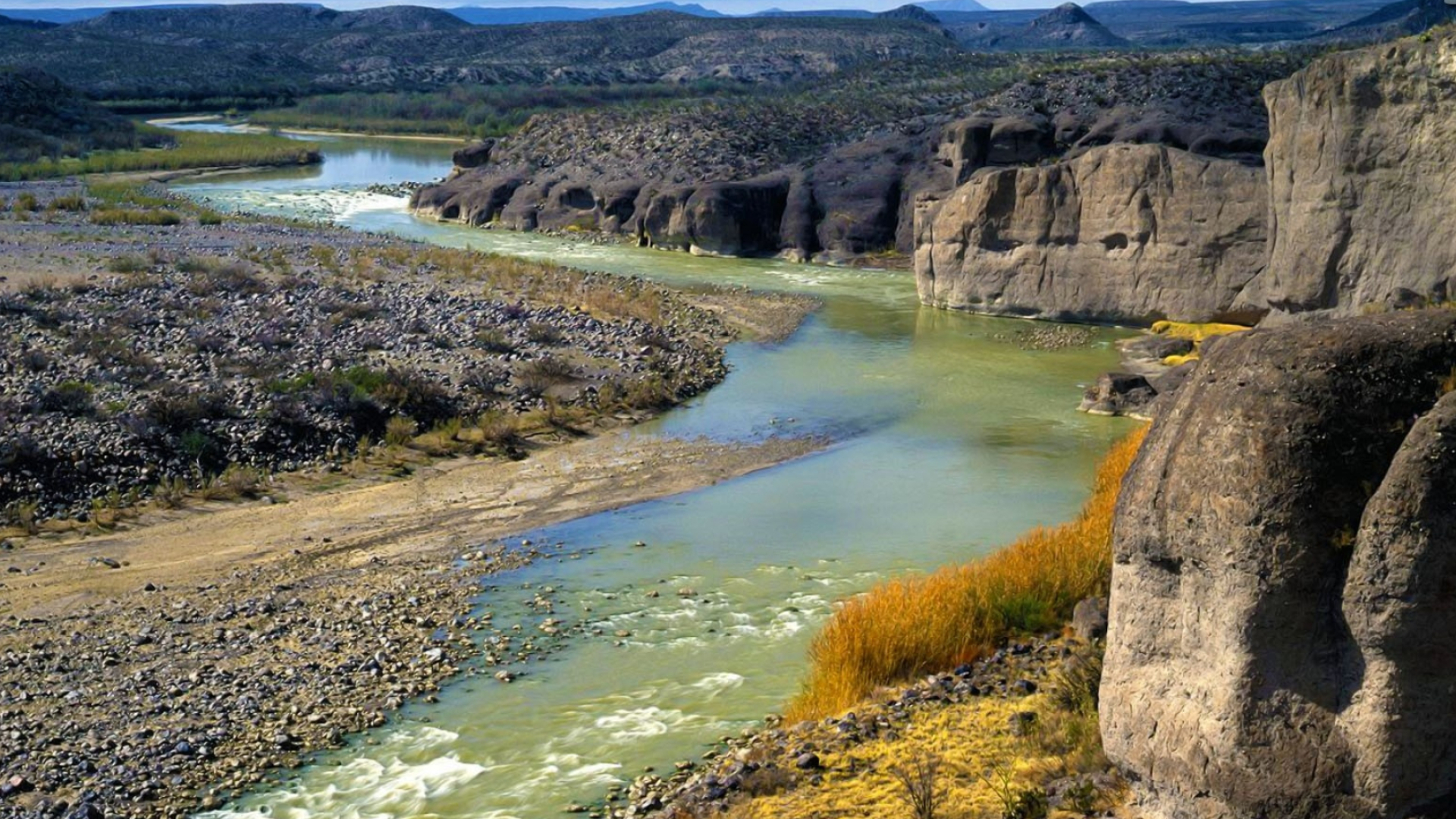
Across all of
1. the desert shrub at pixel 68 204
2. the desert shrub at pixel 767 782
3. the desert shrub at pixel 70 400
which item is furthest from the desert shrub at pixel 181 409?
the desert shrub at pixel 68 204

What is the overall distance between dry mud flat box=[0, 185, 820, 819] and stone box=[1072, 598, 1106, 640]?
5113 millimetres

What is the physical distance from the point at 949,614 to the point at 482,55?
16507cm

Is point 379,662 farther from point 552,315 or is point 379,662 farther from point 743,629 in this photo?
point 552,315

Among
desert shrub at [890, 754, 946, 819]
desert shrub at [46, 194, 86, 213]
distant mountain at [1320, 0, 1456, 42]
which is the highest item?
distant mountain at [1320, 0, 1456, 42]

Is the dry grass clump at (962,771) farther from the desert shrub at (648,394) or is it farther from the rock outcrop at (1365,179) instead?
the desert shrub at (648,394)

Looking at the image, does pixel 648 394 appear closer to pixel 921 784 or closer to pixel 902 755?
pixel 902 755

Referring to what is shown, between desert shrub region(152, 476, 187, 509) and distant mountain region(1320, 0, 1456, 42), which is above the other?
distant mountain region(1320, 0, 1456, 42)

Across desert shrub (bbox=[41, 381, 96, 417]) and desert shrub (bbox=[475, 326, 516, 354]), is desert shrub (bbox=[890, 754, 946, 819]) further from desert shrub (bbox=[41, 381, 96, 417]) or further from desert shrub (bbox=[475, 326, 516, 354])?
desert shrub (bbox=[475, 326, 516, 354])

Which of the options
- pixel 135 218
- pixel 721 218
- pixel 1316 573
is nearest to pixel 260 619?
pixel 1316 573

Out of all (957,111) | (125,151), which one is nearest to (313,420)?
(957,111)

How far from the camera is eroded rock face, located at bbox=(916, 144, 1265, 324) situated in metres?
31.2

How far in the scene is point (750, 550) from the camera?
18.2 metres

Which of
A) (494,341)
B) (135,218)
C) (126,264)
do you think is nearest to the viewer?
(494,341)

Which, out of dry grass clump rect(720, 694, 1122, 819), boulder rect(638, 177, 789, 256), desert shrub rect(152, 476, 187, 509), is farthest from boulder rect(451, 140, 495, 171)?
dry grass clump rect(720, 694, 1122, 819)
